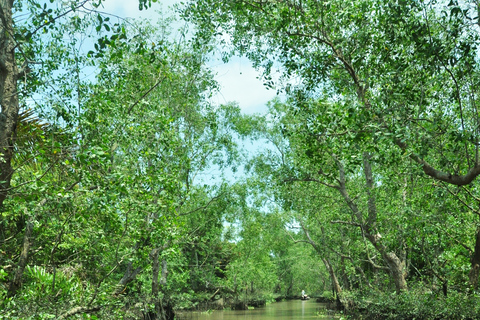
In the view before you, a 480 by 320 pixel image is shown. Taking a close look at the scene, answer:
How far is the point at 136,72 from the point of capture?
11844mm

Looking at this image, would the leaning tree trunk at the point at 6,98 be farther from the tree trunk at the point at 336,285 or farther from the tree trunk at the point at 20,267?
the tree trunk at the point at 336,285

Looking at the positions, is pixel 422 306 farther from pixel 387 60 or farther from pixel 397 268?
pixel 387 60

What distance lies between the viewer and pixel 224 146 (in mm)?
21375

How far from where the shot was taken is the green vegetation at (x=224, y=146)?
5.95 metres

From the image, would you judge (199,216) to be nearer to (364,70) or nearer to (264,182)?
(264,182)

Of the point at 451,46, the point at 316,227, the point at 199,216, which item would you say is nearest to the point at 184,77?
the point at 199,216

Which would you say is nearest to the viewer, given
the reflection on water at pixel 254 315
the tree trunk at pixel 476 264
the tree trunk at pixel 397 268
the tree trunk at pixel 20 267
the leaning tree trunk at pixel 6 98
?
the leaning tree trunk at pixel 6 98

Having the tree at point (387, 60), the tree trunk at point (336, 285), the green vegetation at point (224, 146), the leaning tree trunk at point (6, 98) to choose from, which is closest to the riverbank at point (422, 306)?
the green vegetation at point (224, 146)

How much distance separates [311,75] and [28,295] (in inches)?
260

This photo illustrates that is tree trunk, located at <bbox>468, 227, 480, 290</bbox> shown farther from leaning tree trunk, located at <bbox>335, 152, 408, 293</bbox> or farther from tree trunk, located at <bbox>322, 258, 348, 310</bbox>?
tree trunk, located at <bbox>322, 258, 348, 310</bbox>

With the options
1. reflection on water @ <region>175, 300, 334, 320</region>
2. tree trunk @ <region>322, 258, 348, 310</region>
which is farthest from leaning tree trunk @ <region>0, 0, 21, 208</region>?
tree trunk @ <region>322, 258, 348, 310</region>

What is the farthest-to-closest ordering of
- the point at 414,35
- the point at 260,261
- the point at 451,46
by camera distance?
the point at 260,261 < the point at 451,46 < the point at 414,35

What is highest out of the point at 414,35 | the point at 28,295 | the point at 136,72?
→ the point at 136,72

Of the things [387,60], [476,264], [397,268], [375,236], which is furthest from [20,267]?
[397,268]
